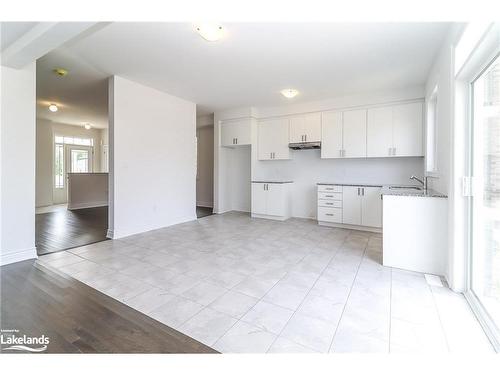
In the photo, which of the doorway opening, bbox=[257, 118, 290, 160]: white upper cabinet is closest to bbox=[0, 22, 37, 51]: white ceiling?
the doorway opening

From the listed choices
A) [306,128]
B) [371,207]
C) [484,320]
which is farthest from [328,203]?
[484,320]

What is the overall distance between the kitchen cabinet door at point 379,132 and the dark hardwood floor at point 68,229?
523cm

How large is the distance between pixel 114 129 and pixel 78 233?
2030 millimetres

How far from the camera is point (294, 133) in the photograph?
548 centimetres

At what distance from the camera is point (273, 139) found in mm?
5801

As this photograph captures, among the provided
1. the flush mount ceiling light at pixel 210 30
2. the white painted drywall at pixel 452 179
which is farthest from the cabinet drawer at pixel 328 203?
the flush mount ceiling light at pixel 210 30

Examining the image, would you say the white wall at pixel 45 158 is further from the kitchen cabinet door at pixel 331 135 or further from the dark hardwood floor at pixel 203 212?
the kitchen cabinet door at pixel 331 135

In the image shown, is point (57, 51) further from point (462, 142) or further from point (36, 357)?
point (462, 142)

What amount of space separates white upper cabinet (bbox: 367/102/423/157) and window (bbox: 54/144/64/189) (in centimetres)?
999

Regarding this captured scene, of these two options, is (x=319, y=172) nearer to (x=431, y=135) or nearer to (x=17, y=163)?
(x=431, y=135)

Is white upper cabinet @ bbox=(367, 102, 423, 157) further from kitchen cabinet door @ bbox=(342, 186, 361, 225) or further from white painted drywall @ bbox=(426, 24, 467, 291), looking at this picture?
white painted drywall @ bbox=(426, 24, 467, 291)

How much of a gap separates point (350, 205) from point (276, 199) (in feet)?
5.38

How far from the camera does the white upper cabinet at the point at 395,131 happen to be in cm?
Result: 427

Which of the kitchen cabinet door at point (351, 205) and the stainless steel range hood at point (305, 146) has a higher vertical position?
Answer: the stainless steel range hood at point (305, 146)
